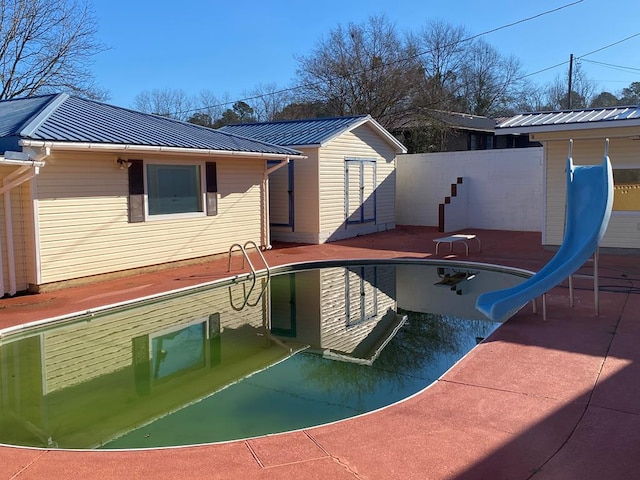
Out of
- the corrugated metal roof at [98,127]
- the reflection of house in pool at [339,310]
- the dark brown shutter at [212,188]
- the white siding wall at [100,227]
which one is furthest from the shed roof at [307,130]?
the reflection of house in pool at [339,310]

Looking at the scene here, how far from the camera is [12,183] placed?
8.21m

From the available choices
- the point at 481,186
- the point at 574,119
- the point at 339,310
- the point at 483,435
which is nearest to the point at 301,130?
the point at 481,186

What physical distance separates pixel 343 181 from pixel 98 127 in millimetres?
6815

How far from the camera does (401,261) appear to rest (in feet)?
38.7

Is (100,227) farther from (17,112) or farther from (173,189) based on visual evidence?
(17,112)

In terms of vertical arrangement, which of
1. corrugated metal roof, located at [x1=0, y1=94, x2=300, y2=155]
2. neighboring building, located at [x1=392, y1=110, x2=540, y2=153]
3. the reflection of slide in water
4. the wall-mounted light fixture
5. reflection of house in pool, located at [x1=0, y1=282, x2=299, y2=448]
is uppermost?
neighboring building, located at [x1=392, y1=110, x2=540, y2=153]

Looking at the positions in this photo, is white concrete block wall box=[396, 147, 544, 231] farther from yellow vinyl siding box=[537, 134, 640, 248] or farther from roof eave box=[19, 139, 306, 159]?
roof eave box=[19, 139, 306, 159]

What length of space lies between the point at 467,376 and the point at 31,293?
264 inches

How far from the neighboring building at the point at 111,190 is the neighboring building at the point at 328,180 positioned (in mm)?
1475

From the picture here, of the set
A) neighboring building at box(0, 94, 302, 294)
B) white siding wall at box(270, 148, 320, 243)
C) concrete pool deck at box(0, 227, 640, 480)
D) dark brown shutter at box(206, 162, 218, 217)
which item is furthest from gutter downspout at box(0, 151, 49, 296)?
white siding wall at box(270, 148, 320, 243)

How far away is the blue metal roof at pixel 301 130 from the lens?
564 inches

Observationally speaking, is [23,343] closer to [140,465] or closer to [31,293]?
[31,293]

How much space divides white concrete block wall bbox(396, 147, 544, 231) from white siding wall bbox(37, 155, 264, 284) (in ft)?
25.3

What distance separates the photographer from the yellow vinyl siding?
11.2 metres
